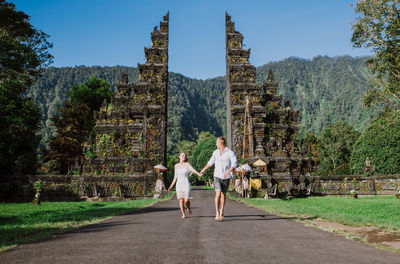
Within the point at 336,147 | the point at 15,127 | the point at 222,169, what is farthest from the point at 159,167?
the point at 336,147

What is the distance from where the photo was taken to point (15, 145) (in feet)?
91.4

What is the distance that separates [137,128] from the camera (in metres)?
29.1

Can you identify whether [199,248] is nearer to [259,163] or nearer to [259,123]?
[259,163]

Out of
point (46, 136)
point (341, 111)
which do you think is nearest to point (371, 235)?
point (46, 136)

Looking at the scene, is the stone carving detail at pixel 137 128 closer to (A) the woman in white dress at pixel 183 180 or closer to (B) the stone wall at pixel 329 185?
(B) the stone wall at pixel 329 185

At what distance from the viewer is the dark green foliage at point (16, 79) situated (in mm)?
18703

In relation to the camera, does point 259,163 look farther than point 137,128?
No

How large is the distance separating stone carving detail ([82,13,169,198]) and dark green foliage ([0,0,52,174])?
580cm

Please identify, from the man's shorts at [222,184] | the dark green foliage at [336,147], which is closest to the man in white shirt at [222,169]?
the man's shorts at [222,184]

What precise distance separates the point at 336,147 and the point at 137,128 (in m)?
47.6

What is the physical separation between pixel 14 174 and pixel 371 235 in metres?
25.0

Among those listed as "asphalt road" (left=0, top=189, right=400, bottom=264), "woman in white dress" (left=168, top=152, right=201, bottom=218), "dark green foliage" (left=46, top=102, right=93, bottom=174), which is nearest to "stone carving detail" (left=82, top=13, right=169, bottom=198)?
"dark green foliage" (left=46, top=102, right=93, bottom=174)

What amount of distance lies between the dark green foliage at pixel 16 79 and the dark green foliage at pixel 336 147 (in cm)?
5164

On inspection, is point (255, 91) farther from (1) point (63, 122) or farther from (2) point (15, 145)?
(1) point (63, 122)
